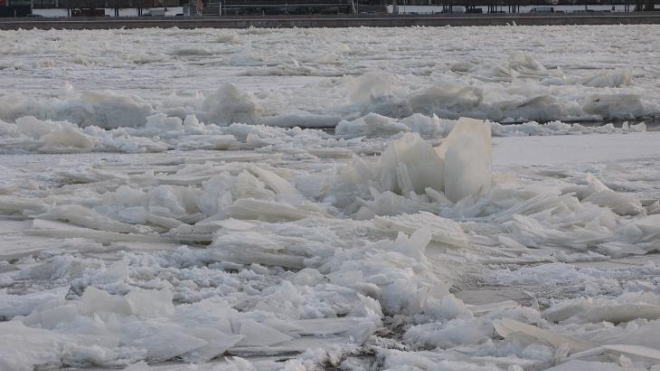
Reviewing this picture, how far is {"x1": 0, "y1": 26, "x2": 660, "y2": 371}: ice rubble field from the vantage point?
10.5 feet

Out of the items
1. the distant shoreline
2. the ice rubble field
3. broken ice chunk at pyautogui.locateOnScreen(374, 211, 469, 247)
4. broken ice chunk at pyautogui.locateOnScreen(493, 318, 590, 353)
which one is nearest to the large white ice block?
the ice rubble field

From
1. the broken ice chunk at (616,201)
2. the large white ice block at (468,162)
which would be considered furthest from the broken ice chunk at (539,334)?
the broken ice chunk at (616,201)

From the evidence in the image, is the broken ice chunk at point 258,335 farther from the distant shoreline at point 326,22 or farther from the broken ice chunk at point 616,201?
the distant shoreline at point 326,22

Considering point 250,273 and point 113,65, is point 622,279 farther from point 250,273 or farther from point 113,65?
point 113,65

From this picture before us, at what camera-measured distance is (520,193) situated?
16.7 feet

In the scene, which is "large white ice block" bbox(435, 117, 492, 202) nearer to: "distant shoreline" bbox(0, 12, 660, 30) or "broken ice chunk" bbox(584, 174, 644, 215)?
"broken ice chunk" bbox(584, 174, 644, 215)

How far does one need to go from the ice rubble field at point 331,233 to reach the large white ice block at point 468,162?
0.01 meters

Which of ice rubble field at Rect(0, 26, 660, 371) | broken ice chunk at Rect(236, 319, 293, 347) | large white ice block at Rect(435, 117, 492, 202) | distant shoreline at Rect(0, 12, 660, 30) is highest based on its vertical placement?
distant shoreline at Rect(0, 12, 660, 30)

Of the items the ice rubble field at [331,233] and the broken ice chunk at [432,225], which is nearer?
the ice rubble field at [331,233]

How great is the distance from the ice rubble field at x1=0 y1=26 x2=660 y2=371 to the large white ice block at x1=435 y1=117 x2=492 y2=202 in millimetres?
11

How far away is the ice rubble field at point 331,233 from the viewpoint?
3.21 meters

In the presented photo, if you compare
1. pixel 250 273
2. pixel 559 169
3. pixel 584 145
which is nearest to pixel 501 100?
pixel 584 145

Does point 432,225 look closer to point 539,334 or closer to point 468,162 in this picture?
point 468,162

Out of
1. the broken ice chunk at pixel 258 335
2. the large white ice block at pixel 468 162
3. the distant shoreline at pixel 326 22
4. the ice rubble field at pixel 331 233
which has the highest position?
the distant shoreline at pixel 326 22
